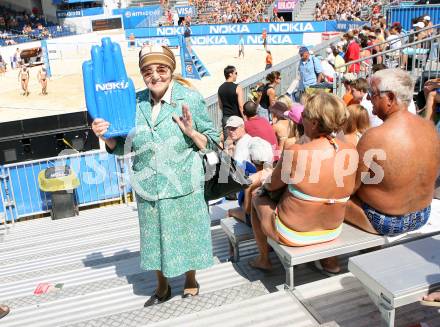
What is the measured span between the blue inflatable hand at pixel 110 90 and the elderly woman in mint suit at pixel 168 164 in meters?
0.06

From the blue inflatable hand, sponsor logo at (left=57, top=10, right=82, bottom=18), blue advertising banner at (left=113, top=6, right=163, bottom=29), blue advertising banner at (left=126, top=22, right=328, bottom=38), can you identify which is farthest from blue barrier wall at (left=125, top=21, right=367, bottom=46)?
the blue inflatable hand

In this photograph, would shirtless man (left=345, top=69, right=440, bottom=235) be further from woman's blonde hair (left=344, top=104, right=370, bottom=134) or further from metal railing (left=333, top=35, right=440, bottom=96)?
metal railing (left=333, top=35, right=440, bottom=96)

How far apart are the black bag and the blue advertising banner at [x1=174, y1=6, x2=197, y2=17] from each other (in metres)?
35.8

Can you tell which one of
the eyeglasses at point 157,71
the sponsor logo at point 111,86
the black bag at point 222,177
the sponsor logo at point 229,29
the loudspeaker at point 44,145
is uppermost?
the eyeglasses at point 157,71

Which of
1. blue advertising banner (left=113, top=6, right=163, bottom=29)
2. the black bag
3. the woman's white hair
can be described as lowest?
the black bag

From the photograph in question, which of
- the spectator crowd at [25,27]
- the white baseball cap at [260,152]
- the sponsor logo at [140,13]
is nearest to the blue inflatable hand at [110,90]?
the white baseball cap at [260,152]

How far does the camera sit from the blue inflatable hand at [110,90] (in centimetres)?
307

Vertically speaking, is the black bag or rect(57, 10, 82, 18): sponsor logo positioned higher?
rect(57, 10, 82, 18): sponsor logo

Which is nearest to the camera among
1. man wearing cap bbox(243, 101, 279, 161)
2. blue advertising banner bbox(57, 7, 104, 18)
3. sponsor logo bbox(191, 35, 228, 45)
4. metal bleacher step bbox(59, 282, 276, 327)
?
metal bleacher step bbox(59, 282, 276, 327)

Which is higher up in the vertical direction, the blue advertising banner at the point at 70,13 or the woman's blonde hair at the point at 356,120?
the blue advertising banner at the point at 70,13

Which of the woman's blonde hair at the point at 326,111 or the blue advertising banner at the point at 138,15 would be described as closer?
the woman's blonde hair at the point at 326,111

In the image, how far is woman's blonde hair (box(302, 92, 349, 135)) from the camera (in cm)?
288

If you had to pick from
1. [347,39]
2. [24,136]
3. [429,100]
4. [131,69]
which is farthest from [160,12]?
[429,100]

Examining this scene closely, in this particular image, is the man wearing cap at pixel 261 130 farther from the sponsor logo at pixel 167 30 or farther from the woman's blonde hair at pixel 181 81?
the sponsor logo at pixel 167 30
